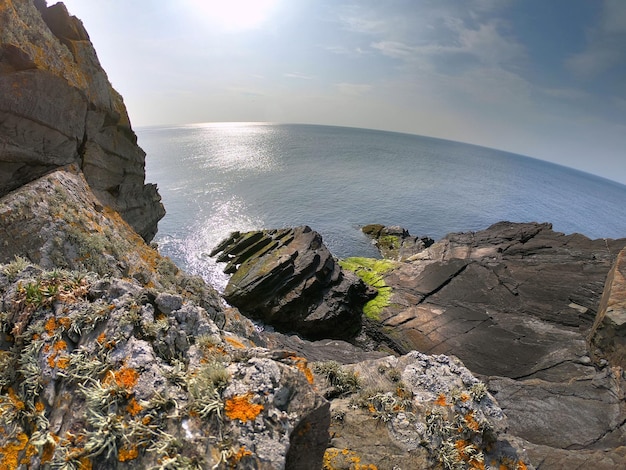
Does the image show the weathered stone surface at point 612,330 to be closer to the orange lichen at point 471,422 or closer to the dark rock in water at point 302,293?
the dark rock in water at point 302,293

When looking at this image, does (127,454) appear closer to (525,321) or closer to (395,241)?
(525,321)

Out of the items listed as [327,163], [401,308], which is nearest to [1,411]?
[401,308]

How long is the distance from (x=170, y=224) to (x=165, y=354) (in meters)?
57.0

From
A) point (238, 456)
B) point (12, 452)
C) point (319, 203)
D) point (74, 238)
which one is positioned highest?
point (238, 456)

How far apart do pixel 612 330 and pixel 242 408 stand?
28.0 m

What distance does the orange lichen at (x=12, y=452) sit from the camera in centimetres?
349

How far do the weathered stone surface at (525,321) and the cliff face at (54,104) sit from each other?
25.0 m

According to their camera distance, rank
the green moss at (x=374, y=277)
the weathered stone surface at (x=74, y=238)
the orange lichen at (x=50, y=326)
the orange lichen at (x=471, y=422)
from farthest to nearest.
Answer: the green moss at (x=374, y=277)
the weathered stone surface at (x=74, y=238)
the orange lichen at (x=471, y=422)
the orange lichen at (x=50, y=326)

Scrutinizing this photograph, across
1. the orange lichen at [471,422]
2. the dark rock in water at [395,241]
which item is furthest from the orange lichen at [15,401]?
the dark rock in water at [395,241]

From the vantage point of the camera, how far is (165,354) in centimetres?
462

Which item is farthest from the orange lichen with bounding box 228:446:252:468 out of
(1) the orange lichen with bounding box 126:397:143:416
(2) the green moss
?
(2) the green moss

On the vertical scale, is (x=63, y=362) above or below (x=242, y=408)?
below

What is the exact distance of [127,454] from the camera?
3377 millimetres

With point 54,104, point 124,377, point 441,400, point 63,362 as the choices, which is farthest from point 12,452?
point 54,104
